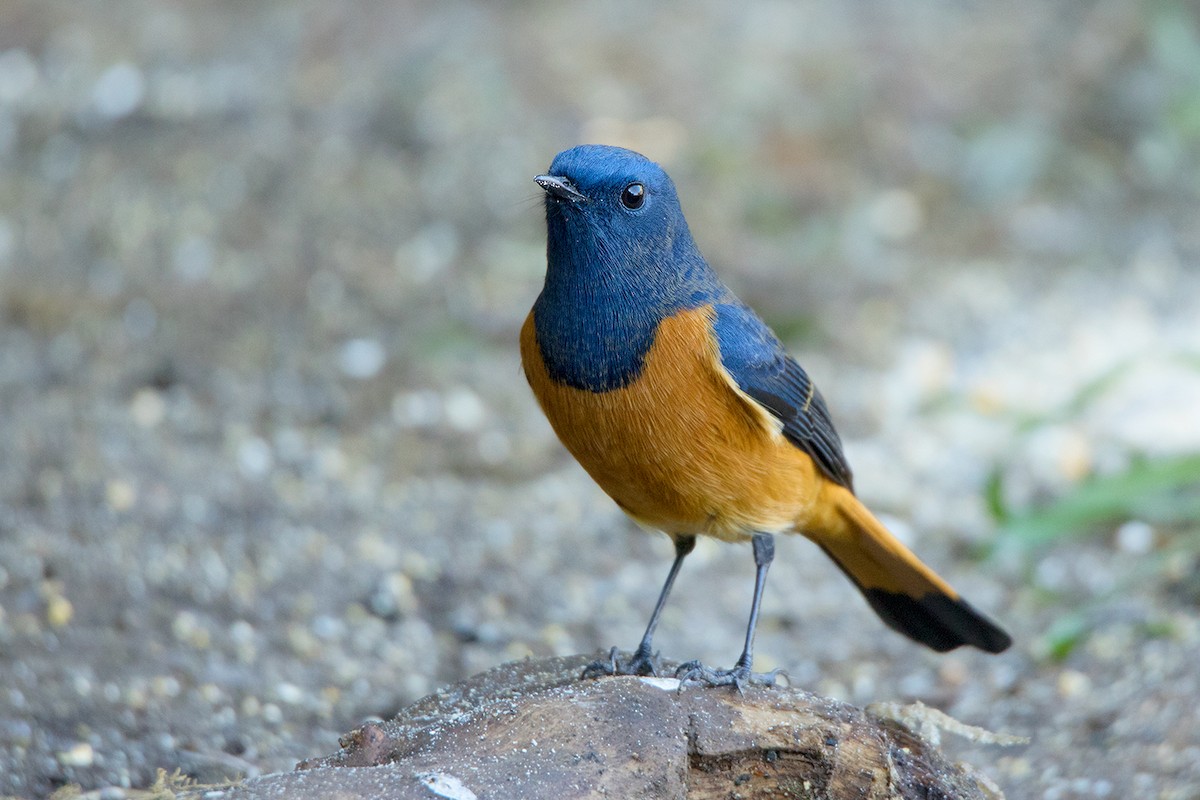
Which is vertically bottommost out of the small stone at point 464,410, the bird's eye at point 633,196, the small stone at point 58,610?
the small stone at point 58,610

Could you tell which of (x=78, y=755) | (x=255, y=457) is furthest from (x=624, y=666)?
(x=255, y=457)

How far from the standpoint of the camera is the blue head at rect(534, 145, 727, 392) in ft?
13.4

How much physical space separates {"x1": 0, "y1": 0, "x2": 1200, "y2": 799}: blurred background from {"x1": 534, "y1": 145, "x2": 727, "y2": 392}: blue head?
4.94 ft

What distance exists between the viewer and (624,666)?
429cm

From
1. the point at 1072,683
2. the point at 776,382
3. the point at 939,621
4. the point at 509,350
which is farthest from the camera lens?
the point at 509,350

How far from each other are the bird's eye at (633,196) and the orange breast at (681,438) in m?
0.38

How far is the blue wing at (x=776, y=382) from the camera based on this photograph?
4.24 meters

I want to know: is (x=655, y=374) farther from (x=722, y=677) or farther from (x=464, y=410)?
(x=464, y=410)

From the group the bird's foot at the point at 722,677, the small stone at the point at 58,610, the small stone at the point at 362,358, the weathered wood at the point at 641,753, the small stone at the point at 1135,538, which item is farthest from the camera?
the small stone at the point at 362,358

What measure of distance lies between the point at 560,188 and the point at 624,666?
1.55m

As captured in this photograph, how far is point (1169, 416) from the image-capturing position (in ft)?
24.6

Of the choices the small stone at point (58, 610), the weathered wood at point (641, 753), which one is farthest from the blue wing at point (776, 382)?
the small stone at point (58, 610)

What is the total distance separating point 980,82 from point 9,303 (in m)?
7.10

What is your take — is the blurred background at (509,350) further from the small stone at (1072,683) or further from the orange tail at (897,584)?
the orange tail at (897,584)
